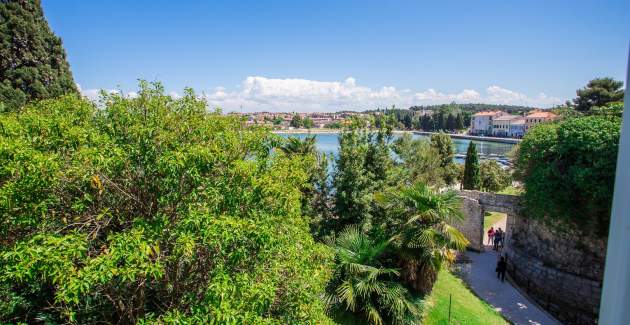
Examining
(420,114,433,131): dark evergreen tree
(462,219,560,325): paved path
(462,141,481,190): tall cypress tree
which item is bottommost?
(462,219,560,325): paved path

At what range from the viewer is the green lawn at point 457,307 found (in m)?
11.8

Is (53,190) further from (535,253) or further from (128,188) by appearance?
(535,253)

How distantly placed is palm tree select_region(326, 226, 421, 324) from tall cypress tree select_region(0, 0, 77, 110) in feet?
63.0

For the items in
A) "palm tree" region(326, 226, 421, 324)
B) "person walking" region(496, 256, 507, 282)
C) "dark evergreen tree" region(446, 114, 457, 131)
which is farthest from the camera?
"dark evergreen tree" region(446, 114, 457, 131)

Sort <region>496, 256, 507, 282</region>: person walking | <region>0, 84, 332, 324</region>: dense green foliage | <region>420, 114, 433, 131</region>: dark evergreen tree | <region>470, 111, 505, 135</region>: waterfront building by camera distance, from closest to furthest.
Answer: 1. <region>0, 84, 332, 324</region>: dense green foliage
2. <region>496, 256, 507, 282</region>: person walking
3. <region>470, 111, 505, 135</region>: waterfront building
4. <region>420, 114, 433, 131</region>: dark evergreen tree

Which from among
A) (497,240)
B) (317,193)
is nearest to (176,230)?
(317,193)

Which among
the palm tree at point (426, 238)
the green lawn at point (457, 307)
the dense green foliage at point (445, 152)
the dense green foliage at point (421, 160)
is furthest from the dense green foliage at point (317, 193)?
the dense green foliage at point (445, 152)

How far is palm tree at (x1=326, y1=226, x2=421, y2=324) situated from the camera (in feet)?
31.1

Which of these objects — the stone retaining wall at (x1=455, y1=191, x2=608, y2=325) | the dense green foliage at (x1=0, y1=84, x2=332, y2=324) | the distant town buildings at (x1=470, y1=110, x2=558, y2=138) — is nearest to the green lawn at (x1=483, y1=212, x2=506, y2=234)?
the stone retaining wall at (x1=455, y1=191, x2=608, y2=325)

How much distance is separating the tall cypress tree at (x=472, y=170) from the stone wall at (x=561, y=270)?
11.6 meters

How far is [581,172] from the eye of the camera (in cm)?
1396

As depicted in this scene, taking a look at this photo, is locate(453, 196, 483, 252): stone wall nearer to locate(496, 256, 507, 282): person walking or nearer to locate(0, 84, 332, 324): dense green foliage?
locate(496, 256, 507, 282): person walking

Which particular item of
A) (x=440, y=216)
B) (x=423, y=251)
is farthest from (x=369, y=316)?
(x=440, y=216)

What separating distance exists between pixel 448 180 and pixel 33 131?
99.9 feet
